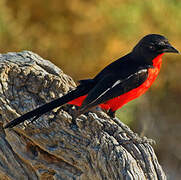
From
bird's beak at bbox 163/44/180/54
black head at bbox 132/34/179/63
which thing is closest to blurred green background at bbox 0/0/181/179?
black head at bbox 132/34/179/63

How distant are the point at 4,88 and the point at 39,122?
0.49 metres

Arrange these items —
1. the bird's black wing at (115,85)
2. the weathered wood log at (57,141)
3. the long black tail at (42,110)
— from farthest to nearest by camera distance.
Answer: the bird's black wing at (115,85) < the long black tail at (42,110) < the weathered wood log at (57,141)


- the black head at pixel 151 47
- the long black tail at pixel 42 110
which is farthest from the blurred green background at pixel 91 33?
the long black tail at pixel 42 110

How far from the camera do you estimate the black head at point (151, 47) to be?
14.1ft

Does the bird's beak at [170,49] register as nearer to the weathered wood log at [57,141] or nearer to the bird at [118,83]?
the bird at [118,83]

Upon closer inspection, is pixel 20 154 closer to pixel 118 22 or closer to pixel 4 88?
pixel 4 88

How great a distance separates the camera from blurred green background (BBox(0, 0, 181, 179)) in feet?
25.8

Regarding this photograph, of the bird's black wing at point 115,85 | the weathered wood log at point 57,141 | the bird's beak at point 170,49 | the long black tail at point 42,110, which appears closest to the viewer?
the weathered wood log at point 57,141

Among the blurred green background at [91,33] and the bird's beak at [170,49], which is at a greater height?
the blurred green background at [91,33]

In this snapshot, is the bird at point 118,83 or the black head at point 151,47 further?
the black head at point 151,47

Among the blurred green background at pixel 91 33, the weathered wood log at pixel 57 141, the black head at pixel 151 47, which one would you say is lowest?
the weathered wood log at pixel 57 141

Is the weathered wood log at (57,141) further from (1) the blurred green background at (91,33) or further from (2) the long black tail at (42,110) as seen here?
(1) the blurred green background at (91,33)

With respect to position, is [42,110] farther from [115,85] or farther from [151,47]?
[151,47]

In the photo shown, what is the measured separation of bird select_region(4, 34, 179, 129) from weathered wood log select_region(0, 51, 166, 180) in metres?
0.15
